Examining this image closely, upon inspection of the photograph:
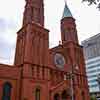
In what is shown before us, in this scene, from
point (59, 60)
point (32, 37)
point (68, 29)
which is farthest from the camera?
point (68, 29)

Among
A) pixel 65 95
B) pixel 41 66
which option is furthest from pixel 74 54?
pixel 41 66

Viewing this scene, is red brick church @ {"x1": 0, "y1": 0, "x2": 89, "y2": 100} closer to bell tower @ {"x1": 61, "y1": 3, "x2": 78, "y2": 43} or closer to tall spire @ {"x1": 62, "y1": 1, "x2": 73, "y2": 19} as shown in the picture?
bell tower @ {"x1": 61, "y1": 3, "x2": 78, "y2": 43}

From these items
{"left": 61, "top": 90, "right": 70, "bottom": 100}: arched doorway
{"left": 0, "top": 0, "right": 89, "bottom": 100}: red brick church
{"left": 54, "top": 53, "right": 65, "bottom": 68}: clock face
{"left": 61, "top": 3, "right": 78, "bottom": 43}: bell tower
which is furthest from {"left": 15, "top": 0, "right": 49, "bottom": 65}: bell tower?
{"left": 61, "top": 3, "right": 78, "bottom": 43}: bell tower

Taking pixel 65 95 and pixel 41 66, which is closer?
pixel 41 66

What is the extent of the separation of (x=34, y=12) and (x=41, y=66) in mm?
12245

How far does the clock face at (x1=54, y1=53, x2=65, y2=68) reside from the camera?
34.8 meters

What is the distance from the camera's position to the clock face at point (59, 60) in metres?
34.8

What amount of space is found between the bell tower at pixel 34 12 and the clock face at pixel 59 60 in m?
7.81

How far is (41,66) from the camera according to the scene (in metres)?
29.6

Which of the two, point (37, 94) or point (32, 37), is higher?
point (32, 37)

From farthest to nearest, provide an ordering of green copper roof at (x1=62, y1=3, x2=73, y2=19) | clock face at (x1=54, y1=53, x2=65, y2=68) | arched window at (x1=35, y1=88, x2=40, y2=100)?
green copper roof at (x1=62, y1=3, x2=73, y2=19) < clock face at (x1=54, y1=53, x2=65, y2=68) < arched window at (x1=35, y1=88, x2=40, y2=100)

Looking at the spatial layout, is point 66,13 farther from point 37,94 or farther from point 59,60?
point 37,94

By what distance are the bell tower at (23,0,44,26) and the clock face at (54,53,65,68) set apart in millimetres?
7811

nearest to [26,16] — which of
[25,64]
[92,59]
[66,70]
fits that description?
[25,64]
